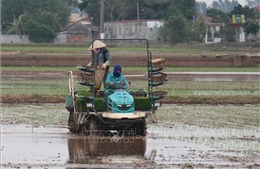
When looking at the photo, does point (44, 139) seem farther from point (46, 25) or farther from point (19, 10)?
Result: point (19, 10)

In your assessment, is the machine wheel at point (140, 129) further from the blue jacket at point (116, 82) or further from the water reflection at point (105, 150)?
the blue jacket at point (116, 82)

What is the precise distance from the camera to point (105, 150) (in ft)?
42.3

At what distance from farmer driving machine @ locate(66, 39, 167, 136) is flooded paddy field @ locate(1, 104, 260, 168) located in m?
0.26

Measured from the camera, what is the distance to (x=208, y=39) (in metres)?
84.6

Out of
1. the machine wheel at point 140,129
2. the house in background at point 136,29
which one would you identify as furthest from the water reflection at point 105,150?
the house in background at point 136,29

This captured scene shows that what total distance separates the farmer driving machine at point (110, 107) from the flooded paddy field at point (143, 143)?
0.85ft

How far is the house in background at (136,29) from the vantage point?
78.1m

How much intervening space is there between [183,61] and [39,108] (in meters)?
22.6

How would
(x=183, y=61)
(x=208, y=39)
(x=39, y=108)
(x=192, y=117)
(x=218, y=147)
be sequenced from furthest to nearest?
(x=208, y=39)
(x=183, y=61)
(x=39, y=108)
(x=192, y=117)
(x=218, y=147)

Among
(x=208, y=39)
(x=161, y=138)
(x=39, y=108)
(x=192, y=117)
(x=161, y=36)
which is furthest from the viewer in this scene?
(x=208, y=39)

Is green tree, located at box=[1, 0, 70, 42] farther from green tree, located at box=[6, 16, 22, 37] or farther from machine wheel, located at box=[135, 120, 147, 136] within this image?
machine wheel, located at box=[135, 120, 147, 136]

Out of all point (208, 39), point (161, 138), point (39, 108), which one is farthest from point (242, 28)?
point (161, 138)

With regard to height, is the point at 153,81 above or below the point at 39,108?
above

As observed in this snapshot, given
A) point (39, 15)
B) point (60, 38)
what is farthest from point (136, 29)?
point (39, 15)
